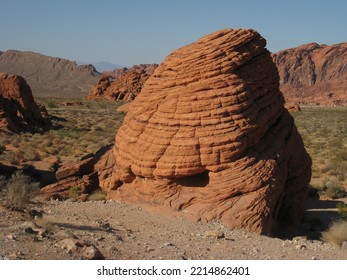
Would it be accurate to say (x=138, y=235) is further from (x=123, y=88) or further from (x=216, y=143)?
(x=123, y=88)

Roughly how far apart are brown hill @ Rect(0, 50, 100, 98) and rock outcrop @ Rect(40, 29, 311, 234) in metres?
129

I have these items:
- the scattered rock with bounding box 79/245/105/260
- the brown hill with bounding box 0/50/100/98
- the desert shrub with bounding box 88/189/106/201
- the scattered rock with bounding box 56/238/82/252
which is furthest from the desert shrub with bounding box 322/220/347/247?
the brown hill with bounding box 0/50/100/98

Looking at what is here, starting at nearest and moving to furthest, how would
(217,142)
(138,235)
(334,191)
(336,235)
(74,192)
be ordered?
(138,235), (336,235), (217,142), (74,192), (334,191)

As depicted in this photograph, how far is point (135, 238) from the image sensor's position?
8.70 meters

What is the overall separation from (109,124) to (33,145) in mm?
13476

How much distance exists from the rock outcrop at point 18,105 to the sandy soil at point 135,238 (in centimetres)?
2133

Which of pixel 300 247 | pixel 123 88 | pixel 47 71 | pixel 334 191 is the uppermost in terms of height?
pixel 47 71

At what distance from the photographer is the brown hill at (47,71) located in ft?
479

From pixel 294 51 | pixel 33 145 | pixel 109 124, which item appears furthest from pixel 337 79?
pixel 33 145

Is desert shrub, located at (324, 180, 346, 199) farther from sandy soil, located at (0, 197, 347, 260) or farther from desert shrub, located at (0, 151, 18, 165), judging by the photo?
desert shrub, located at (0, 151, 18, 165)

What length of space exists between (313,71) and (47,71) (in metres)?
93.5

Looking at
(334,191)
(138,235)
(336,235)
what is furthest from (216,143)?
(334,191)

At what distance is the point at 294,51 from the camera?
151 meters

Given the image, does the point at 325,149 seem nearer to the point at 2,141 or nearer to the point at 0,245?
the point at 2,141
